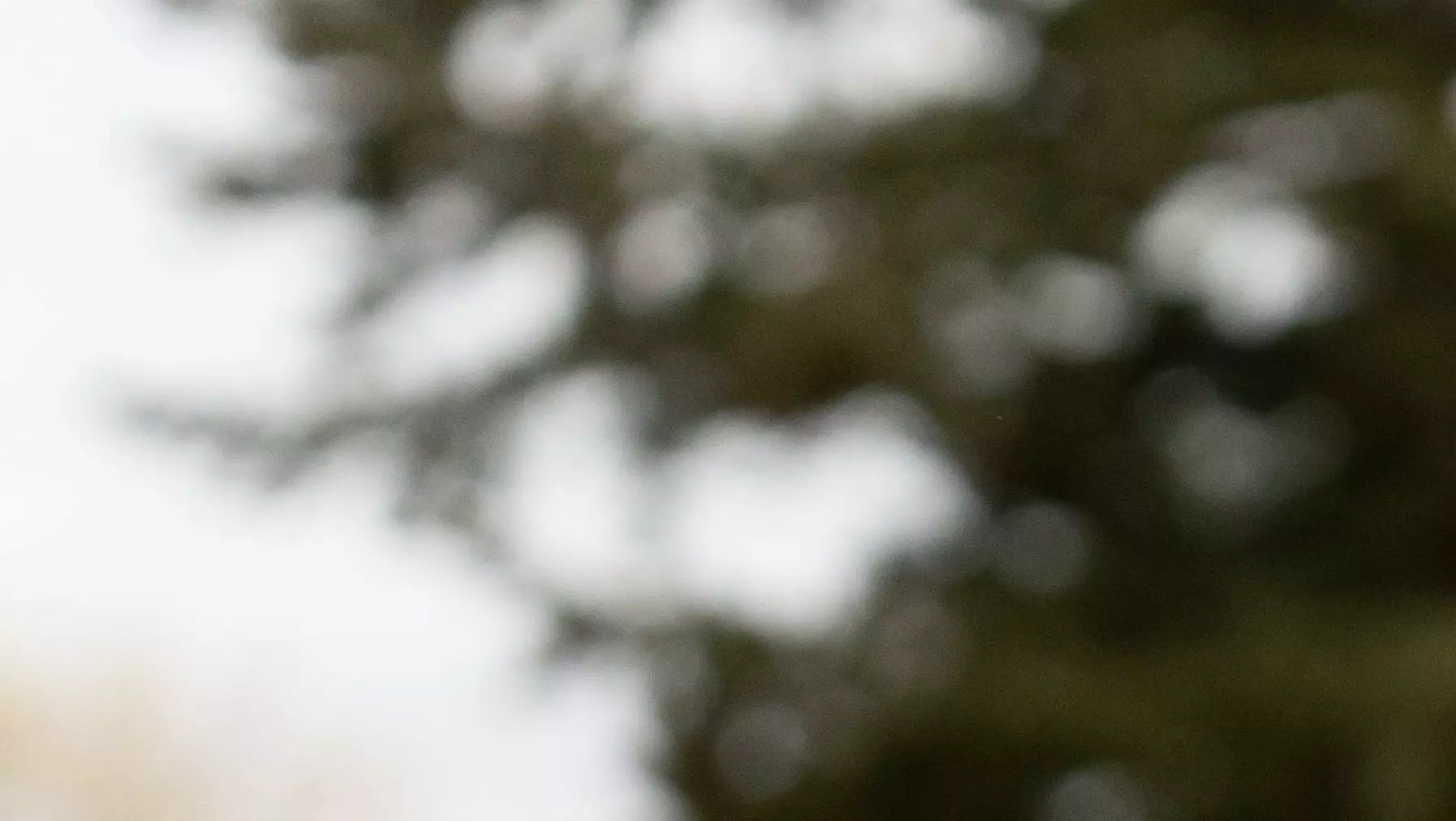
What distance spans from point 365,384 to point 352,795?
392mm

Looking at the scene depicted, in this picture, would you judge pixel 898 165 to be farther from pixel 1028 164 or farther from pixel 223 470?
pixel 223 470

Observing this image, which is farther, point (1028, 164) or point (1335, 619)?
point (1028, 164)

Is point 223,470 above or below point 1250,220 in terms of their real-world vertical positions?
below

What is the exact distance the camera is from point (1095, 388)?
2.35ft

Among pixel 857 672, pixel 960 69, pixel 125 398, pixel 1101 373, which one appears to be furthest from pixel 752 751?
pixel 125 398

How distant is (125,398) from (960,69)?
57cm

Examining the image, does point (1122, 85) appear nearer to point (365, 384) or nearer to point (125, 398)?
point (365, 384)

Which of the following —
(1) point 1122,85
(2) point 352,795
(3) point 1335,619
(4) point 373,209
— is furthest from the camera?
(2) point 352,795

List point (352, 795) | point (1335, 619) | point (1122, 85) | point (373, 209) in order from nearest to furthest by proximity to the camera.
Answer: point (1335, 619) → point (1122, 85) → point (373, 209) → point (352, 795)

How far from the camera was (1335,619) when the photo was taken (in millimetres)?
552

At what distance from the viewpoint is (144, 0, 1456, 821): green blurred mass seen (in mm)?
562

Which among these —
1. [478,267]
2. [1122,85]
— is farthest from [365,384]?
[1122,85]

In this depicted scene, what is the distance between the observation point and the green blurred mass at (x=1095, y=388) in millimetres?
562

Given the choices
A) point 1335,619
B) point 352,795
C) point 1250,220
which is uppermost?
point 1250,220
